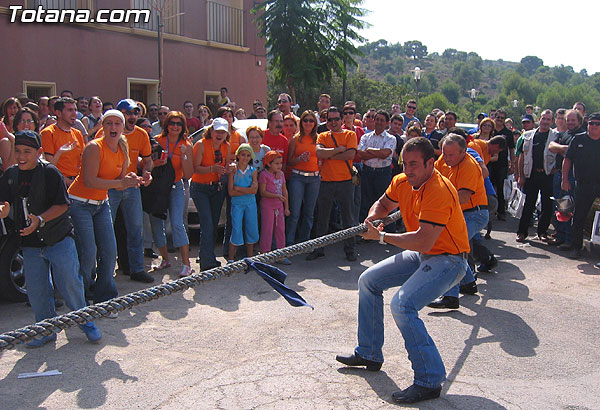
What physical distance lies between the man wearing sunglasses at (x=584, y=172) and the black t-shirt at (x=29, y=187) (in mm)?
7178

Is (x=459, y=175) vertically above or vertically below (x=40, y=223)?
above

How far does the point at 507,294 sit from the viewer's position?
7297mm

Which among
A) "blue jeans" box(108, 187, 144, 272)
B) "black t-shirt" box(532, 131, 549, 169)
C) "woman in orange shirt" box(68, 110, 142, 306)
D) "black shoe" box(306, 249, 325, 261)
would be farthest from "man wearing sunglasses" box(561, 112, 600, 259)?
"woman in orange shirt" box(68, 110, 142, 306)

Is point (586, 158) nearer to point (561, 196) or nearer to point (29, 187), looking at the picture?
point (561, 196)

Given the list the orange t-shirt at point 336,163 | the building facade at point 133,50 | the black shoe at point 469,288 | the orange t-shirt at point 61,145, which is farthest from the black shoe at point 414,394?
the building facade at point 133,50

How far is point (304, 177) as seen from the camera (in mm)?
8867

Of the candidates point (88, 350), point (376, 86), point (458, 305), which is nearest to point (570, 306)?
point (458, 305)

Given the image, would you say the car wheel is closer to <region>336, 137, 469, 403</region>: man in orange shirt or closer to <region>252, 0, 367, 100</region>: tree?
<region>336, 137, 469, 403</region>: man in orange shirt

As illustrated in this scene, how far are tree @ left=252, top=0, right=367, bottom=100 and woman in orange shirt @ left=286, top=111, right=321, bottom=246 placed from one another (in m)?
11.4

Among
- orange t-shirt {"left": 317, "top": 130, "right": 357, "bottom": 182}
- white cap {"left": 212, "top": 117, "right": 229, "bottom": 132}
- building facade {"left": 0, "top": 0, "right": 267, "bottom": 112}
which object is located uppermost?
building facade {"left": 0, "top": 0, "right": 267, "bottom": 112}

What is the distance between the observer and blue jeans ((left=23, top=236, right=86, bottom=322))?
17.3 feet

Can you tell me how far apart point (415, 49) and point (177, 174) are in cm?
19459

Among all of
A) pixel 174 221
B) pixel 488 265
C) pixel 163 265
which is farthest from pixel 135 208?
pixel 488 265

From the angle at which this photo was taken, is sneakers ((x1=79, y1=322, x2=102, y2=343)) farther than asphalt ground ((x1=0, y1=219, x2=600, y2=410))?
Yes
